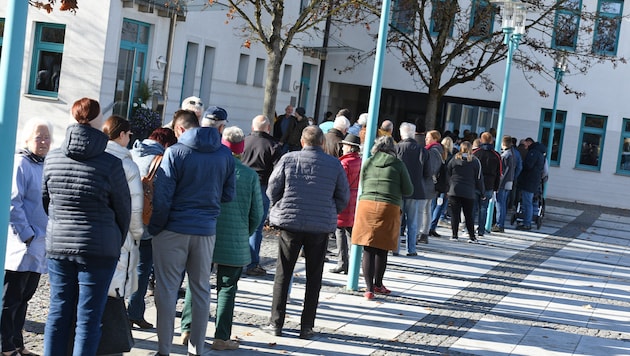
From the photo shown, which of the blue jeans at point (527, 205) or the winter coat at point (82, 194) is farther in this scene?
the blue jeans at point (527, 205)

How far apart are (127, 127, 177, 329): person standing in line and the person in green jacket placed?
514 mm

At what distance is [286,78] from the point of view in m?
36.4

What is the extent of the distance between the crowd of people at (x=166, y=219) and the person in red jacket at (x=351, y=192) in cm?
80

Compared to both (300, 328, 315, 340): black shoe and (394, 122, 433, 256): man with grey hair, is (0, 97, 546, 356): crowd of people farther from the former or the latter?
(394, 122, 433, 256): man with grey hair

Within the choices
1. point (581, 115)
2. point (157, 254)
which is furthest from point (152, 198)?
point (581, 115)

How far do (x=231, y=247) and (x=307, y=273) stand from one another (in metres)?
1.24

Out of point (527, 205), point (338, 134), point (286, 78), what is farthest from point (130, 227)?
point (286, 78)

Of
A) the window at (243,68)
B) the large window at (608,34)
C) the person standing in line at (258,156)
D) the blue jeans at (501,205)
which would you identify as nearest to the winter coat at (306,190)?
the person standing in line at (258,156)

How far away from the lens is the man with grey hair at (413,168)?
1532 centimetres

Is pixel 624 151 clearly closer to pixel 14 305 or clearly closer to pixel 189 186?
pixel 189 186

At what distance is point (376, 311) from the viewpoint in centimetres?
1130

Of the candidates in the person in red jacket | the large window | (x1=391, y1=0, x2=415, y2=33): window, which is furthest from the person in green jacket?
the large window

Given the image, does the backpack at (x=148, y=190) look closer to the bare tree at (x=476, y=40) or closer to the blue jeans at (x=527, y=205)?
the bare tree at (x=476, y=40)

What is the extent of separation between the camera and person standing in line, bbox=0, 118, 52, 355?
7379mm
